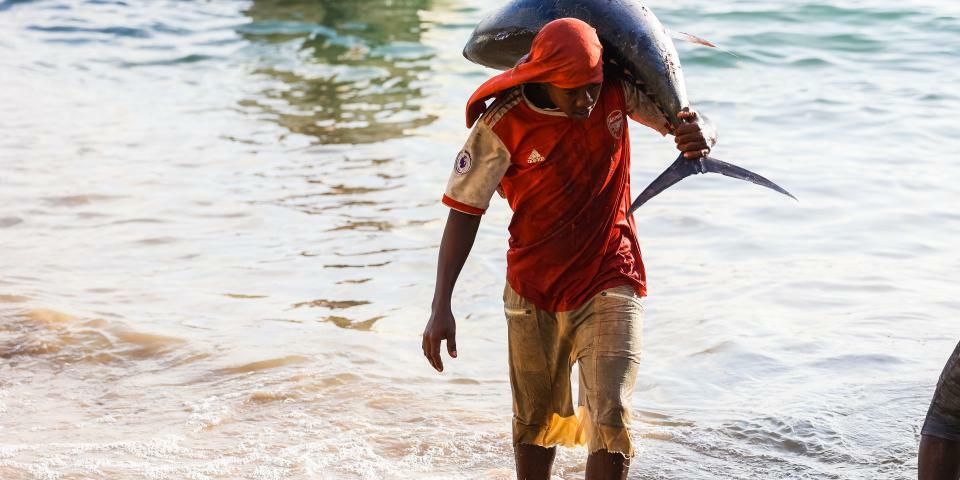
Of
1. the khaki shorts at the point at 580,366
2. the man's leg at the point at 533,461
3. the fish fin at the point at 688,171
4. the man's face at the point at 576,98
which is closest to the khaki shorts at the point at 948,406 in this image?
the fish fin at the point at 688,171

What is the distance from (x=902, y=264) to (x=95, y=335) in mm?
4561

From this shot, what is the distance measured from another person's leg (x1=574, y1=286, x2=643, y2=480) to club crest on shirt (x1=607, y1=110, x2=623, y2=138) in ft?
1.49

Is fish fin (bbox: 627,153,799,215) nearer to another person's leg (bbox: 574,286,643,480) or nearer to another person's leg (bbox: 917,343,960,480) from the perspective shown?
another person's leg (bbox: 574,286,643,480)

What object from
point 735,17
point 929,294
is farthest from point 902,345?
point 735,17

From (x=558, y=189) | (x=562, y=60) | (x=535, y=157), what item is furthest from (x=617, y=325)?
(x=562, y=60)

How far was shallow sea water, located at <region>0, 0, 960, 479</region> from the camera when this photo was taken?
4.68 meters

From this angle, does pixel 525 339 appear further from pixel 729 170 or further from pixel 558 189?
pixel 729 170

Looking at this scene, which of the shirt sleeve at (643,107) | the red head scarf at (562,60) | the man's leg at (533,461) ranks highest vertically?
the red head scarf at (562,60)

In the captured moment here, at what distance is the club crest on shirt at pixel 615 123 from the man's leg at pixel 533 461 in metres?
1.03

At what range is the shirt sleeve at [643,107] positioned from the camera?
3592 mm

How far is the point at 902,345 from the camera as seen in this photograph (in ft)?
18.6

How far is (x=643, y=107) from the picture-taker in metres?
3.61

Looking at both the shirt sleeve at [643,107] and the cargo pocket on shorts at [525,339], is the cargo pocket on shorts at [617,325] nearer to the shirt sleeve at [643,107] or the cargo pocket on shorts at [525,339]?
the cargo pocket on shorts at [525,339]

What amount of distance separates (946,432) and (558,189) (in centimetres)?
133
